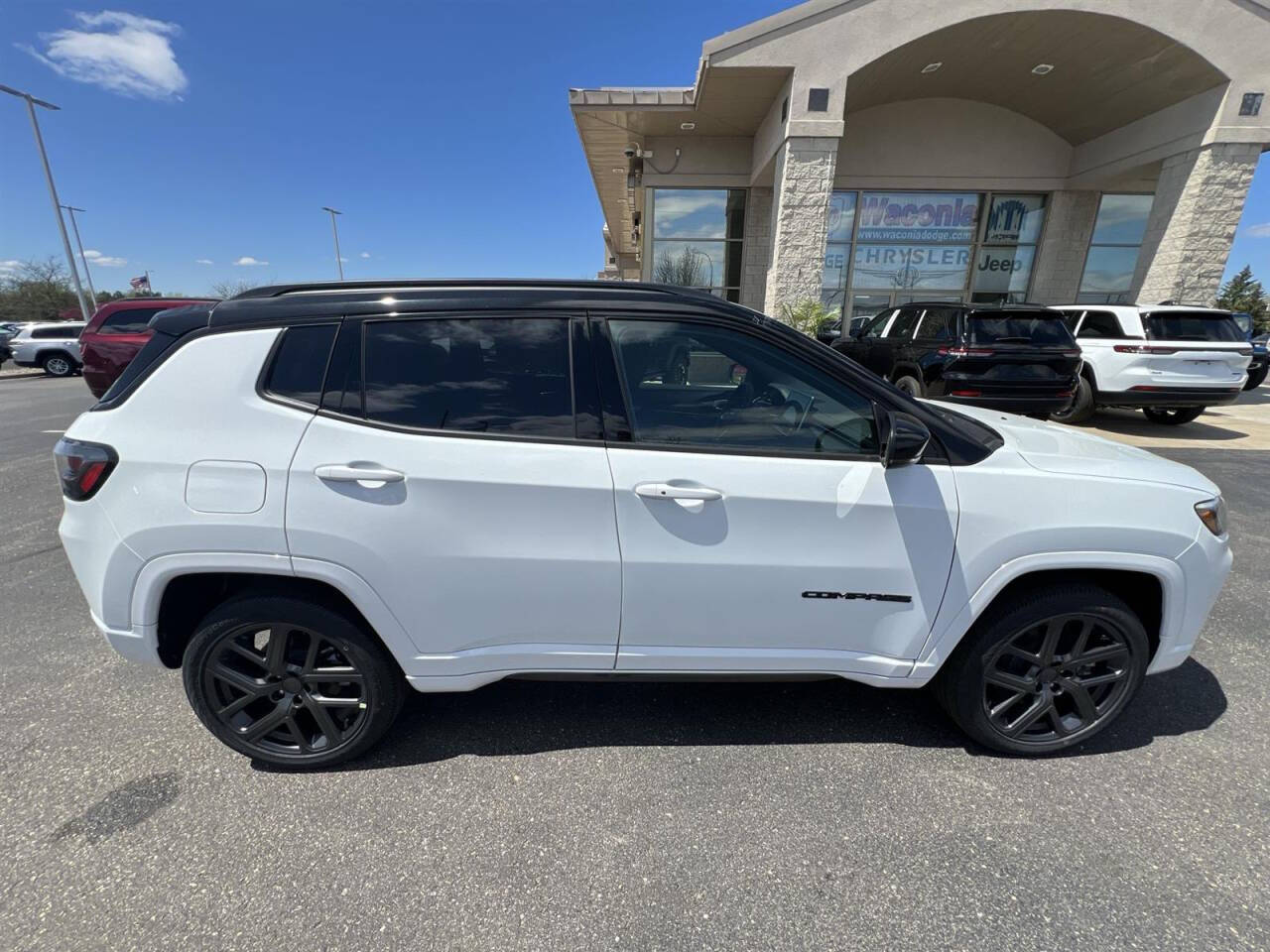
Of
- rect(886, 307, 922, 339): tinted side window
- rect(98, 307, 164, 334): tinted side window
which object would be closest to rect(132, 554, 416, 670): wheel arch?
rect(886, 307, 922, 339): tinted side window

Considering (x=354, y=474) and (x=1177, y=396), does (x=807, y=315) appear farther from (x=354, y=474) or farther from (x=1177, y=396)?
(x=354, y=474)

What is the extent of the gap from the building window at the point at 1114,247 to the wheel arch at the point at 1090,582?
1542 cm

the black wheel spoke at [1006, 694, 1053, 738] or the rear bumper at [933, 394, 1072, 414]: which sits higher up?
the rear bumper at [933, 394, 1072, 414]

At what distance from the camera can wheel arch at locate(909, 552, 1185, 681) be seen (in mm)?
2014

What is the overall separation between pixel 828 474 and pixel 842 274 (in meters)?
13.7

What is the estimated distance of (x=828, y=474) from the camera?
194 centimetres

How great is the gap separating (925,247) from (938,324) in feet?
25.3

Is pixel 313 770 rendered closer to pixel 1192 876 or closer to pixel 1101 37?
pixel 1192 876

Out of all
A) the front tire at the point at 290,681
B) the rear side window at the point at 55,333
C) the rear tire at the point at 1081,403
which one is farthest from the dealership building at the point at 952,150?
the rear side window at the point at 55,333

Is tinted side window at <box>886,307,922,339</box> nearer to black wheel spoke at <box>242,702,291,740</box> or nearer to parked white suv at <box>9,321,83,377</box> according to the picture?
black wheel spoke at <box>242,702,291,740</box>

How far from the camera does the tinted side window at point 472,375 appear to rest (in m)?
1.96

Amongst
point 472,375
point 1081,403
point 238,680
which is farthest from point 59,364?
point 1081,403

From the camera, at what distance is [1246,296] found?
165ft

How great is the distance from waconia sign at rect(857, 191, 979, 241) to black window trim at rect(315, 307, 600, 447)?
13985mm
